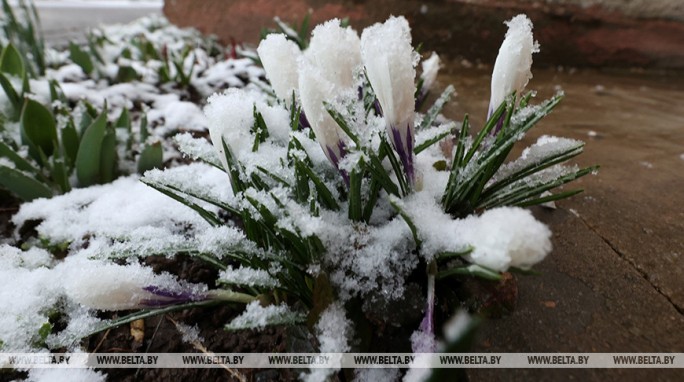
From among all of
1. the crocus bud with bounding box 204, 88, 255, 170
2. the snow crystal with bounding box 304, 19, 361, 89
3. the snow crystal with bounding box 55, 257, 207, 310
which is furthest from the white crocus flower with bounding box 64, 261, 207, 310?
the snow crystal with bounding box 304, 19, 361, 89

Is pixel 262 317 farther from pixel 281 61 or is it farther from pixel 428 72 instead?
pixel 428 72

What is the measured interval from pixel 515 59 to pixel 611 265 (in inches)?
18.8

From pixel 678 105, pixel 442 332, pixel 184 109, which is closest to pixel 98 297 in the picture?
pixel 442 332

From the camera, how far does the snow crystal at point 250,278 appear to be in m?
0.78

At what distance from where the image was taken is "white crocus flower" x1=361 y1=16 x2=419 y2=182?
69 cm

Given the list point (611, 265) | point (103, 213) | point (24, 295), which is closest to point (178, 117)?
point (103, 213)

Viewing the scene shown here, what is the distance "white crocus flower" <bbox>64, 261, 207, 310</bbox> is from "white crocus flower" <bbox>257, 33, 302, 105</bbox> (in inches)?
16.6

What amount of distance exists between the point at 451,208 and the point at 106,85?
7.31 feet

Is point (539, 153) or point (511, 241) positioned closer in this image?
point (511, 241)

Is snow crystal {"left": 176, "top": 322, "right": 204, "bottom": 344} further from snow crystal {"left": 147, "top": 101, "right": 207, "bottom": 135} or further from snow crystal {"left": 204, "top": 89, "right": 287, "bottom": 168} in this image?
snow crystal {"left": 147, "top": 101, "right": 207, "bottom": 135}

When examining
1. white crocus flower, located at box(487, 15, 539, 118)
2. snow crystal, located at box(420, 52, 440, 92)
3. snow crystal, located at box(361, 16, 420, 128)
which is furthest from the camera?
snow crystal, located at box(420, 52, 440, 92)


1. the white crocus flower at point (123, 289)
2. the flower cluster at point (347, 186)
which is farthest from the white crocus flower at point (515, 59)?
the white crocus flower at point (123, 289)

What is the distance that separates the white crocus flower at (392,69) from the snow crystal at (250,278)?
13.3 inches

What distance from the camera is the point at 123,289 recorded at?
2.42 feet
